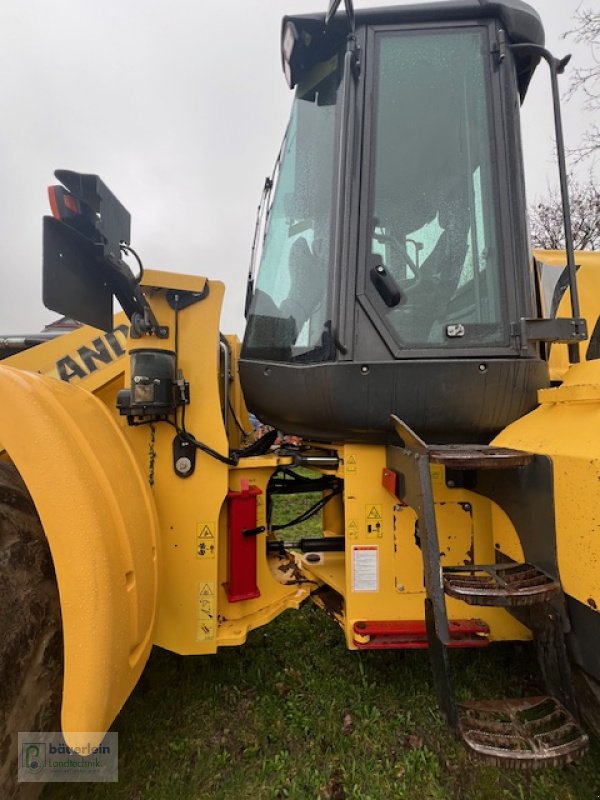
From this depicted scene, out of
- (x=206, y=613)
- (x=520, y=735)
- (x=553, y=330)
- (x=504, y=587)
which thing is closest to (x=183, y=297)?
(x=206, y=613)

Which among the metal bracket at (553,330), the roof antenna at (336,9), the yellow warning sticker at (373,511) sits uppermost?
the roof antenna at (336,9)

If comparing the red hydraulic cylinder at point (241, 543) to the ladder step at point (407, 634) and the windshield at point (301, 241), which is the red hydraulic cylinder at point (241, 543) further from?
the windshield at point (301, 241)

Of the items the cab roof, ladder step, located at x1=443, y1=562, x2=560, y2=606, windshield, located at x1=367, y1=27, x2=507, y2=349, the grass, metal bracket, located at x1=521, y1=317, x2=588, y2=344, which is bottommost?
the grass

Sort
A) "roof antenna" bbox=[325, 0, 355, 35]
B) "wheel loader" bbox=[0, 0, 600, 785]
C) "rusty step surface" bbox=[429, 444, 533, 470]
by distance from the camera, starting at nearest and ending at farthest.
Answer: "rusty step surface" bbox=[429, 444, 533, 470], "wheel loader" bbox=[0, 0, 600, 785], "roof antenna" bbox=[325, 0, 355, 35]

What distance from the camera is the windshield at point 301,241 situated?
1904 mm

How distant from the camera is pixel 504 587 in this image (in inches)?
53.1

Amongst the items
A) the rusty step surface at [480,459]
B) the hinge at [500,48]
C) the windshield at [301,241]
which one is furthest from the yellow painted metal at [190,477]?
the hinge at [500,48]

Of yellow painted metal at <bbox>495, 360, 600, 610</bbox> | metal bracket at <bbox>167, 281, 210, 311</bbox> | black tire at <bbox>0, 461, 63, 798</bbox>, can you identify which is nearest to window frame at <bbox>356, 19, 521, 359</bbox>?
yellow painted metal at <bbox>495, 360, 600, 610</bbox>

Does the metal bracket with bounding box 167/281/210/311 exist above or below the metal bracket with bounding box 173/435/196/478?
above

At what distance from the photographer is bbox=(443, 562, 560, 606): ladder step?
1280 millimetres

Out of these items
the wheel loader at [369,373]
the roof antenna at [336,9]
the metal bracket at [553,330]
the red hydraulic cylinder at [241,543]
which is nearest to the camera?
the wheel loader at [369,373]

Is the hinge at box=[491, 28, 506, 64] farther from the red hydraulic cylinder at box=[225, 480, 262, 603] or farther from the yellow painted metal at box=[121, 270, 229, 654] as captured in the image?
the red hydraulic cylinder at box=[225, 480, 262, 603]

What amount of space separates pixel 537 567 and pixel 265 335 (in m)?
1.42

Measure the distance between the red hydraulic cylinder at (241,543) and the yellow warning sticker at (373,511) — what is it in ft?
1.58
